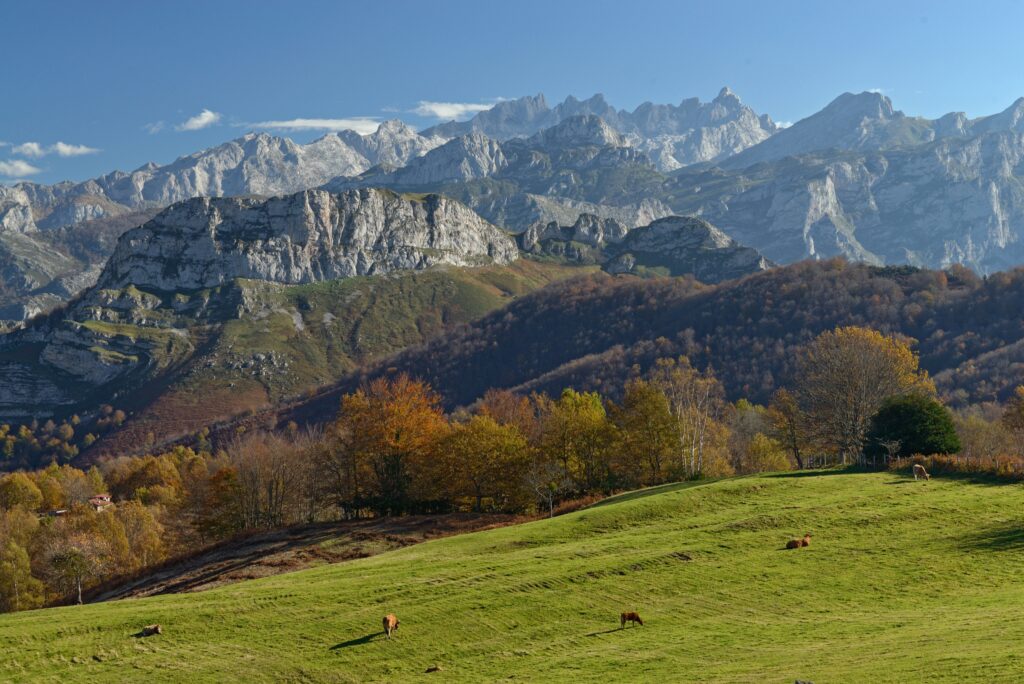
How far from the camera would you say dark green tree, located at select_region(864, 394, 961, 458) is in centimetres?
6600

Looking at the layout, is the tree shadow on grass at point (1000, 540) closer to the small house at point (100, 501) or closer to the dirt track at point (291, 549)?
the dirt track at point (291, 549)

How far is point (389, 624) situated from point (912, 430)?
2026 inches

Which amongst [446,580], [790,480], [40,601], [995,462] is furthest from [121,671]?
[40,601]

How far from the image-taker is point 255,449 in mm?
107750

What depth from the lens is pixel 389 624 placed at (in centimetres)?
3284

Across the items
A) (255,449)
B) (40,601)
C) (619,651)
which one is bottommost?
(40,601)

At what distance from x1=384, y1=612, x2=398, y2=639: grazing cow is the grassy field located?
1.13 ft

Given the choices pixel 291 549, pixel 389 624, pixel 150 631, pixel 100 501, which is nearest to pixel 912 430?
pixel 389 624

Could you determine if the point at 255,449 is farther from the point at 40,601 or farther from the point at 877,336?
the point at 877,336

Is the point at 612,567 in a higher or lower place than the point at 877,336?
lower

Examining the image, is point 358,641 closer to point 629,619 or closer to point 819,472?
point 629,619

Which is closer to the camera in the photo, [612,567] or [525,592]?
[525,592]

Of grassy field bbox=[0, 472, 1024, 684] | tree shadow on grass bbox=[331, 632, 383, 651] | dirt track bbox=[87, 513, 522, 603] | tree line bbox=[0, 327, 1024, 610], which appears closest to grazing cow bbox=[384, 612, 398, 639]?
grassy field bbox=[0, 472, 1024, 684]

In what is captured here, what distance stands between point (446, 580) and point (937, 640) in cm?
2244
